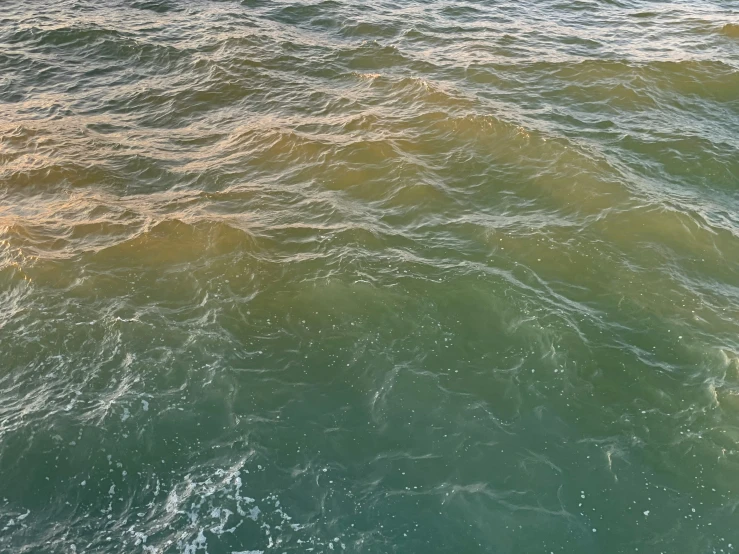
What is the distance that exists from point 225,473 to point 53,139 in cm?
1377

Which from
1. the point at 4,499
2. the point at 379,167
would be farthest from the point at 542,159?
the point at 4,499

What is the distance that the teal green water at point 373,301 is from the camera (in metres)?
10.2

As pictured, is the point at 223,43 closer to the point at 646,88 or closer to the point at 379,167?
the point at 379,167

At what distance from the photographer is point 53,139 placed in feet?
62.8

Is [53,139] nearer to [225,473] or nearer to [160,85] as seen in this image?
[160,85]

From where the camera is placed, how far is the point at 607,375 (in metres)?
12.0

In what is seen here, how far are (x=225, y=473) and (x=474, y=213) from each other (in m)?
9.03

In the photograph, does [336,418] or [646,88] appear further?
[646,88]

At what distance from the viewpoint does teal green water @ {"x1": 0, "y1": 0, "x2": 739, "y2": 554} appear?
10.2m

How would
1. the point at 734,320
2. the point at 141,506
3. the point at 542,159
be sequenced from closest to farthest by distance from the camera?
Answer: 1. the point at 141,506
2. the point at 734,320
3. the point at 542,159

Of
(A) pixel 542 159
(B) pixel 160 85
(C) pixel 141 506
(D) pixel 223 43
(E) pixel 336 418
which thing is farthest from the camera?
(D) pixel 223 43

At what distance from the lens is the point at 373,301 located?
1358cm

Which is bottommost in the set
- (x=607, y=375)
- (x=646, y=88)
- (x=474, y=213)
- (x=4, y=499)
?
(x=4, y=499)

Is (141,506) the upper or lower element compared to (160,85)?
lower
